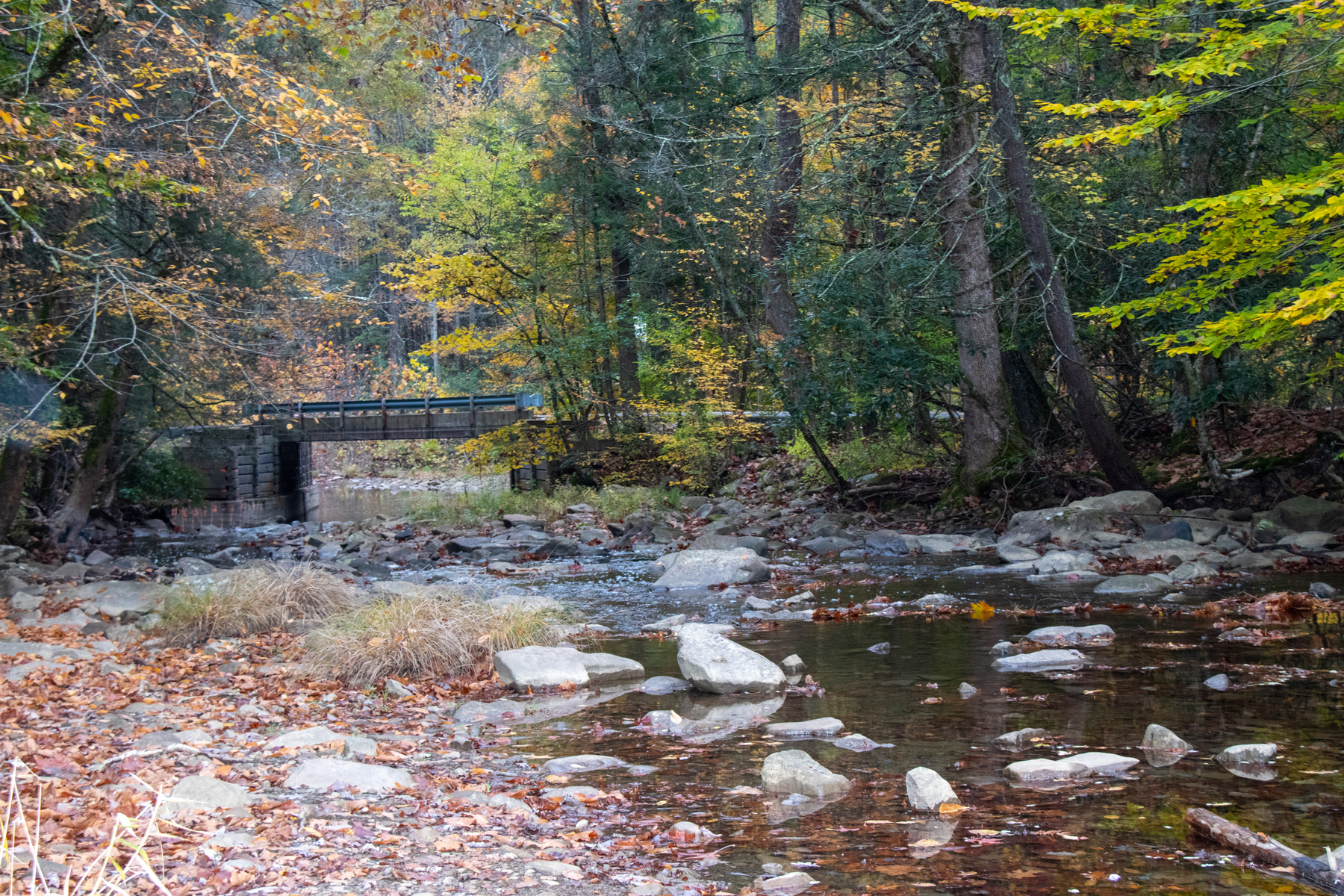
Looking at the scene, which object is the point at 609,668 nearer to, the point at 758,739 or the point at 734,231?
the point at 758,739

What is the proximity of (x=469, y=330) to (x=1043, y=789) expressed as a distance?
18.1 metres

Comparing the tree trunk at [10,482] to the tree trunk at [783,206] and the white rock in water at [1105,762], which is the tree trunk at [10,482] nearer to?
the tree trunk at [783,206]

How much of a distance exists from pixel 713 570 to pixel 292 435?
56.2 feet

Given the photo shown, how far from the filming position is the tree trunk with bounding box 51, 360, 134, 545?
594 inches

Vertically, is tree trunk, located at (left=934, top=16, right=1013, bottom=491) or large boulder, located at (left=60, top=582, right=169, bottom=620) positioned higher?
tree trunk, located at (left=934, top=16, right=1013, bottom=491)

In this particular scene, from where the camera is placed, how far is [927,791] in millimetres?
4254

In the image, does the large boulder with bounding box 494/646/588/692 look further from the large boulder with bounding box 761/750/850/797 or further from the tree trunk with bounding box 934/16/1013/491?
the tree trunk with bounding box 934/16/1013/491

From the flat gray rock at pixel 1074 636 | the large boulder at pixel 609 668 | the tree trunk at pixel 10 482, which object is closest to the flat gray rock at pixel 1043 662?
the flat gray rock at pixel 1074 636

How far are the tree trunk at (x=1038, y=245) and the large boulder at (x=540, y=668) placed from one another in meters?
8.17

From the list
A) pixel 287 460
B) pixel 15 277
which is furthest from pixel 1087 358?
pixel 287 460

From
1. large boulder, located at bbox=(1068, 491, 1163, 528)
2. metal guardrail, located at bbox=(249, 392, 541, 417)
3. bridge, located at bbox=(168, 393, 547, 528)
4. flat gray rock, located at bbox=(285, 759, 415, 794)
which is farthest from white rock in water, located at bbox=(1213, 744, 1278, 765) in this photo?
metal guardrail, located at bbox=(249, 392, 541, 417)

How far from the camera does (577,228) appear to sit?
22.2 metres

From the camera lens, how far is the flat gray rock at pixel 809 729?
5496 millimetres

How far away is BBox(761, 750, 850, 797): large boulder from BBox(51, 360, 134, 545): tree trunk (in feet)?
41.7
